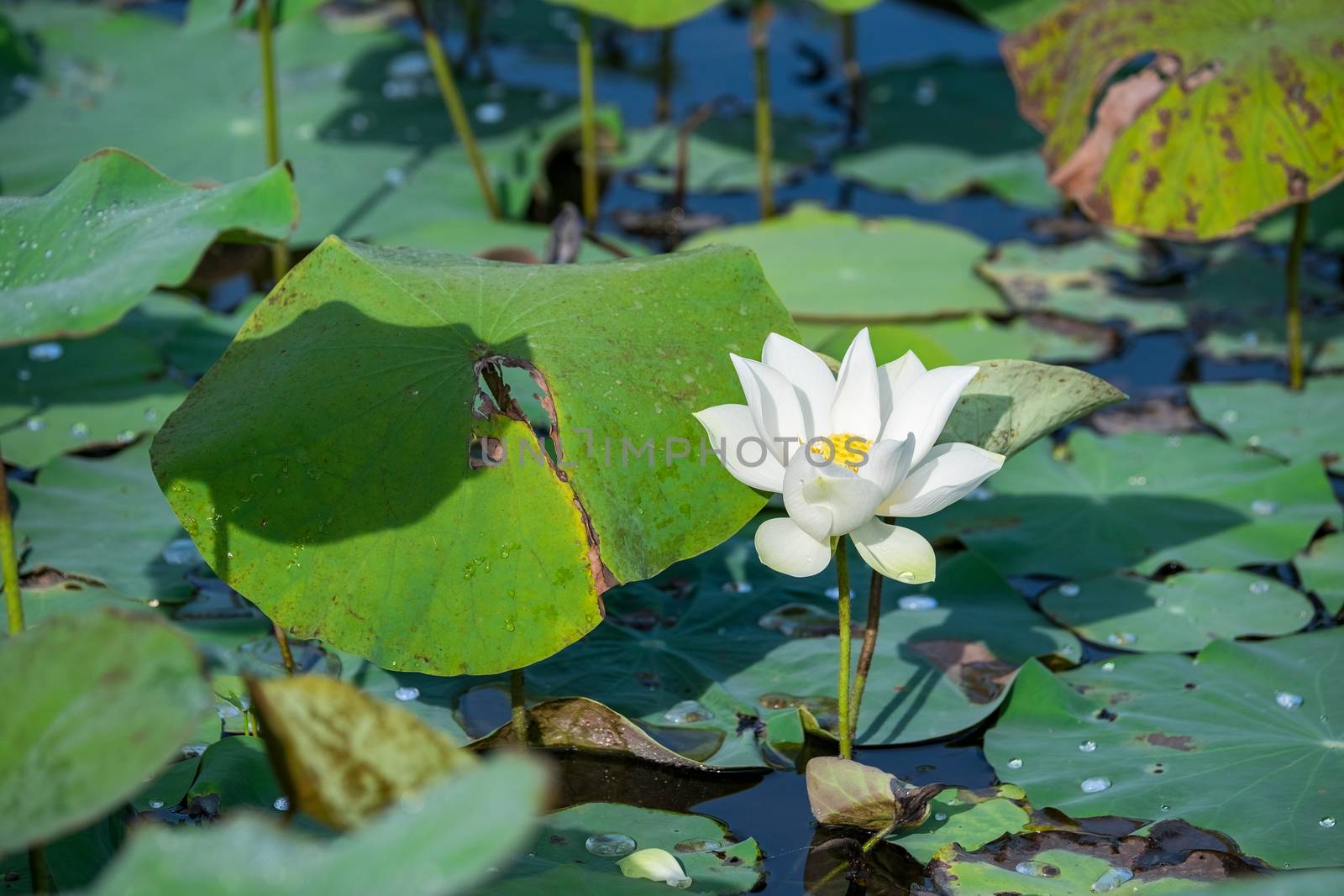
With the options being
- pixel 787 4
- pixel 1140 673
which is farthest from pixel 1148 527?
pixel 787 4

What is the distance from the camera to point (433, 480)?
4.92 feet

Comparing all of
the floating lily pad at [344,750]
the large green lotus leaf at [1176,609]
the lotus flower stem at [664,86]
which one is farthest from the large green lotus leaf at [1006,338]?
the floating lily pad at [344,750]

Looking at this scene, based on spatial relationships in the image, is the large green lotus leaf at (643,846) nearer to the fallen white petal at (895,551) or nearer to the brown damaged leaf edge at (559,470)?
the brown damaged leaf edge at (559,470)

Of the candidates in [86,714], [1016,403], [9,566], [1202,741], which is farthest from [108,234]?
[1202,741]

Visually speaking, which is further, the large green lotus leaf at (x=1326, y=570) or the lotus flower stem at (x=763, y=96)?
→ the lotus flower stem at (x=763, y=96)

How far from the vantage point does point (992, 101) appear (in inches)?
161

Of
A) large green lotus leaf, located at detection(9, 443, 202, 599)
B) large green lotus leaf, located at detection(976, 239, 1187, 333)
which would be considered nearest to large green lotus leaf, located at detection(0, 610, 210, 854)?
large green lotus leaf, located at detection(9, 443, 202, 599)

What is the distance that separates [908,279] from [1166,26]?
810 mm

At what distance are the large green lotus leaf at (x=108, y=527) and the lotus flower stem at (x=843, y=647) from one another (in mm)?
1117

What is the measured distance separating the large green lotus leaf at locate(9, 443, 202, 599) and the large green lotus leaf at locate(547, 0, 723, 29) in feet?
5.04

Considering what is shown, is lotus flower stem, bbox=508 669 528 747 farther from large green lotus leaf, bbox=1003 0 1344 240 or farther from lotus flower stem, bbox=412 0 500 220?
lotus flower stem, bbox=412 0 500 220

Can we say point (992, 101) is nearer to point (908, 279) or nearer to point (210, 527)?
point (908, 279)

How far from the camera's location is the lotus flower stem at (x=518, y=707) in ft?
5.35

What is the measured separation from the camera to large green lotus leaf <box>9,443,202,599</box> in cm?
203
